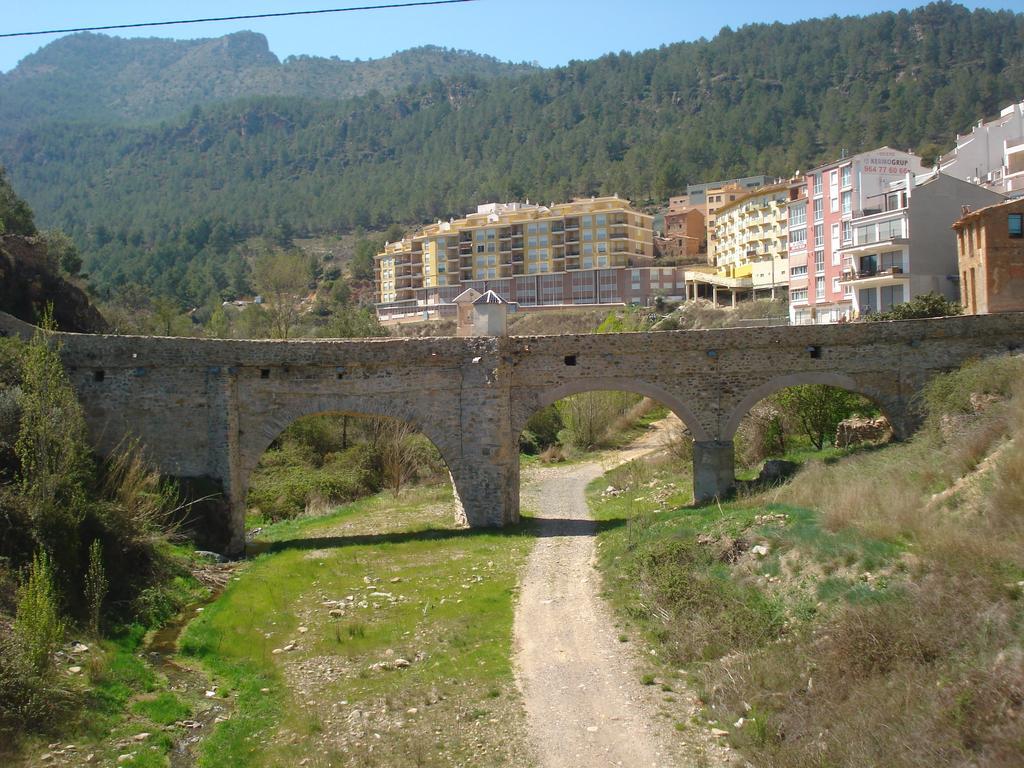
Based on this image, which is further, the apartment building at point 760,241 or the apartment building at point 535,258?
the apartment building at point 535,258

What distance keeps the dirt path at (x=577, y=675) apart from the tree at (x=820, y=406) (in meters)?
11.1

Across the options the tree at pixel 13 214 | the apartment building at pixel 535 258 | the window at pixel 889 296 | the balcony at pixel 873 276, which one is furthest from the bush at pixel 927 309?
the apartment building at pixel 535 258

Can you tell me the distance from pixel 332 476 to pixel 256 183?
136864 mm

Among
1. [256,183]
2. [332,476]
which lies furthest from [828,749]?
[256,183]

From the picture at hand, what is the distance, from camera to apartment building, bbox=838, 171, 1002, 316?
36.4 m

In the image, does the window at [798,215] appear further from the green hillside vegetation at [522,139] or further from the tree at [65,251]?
the green hillside vegetation at [522,139]

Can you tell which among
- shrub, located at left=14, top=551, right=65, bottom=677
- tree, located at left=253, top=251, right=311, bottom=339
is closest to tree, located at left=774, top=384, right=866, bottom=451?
shrub, located at left=14, top=551, right=65, bottom=677

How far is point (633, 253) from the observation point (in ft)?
274

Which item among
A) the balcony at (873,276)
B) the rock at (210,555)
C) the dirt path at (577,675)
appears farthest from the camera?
the balcony at (873,276)

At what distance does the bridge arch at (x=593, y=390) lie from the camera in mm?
22188

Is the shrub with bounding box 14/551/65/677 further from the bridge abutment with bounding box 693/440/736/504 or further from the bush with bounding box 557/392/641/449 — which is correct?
the bush with bounding box 557/392/641/449

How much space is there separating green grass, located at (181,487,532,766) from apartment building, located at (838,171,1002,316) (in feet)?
77.6

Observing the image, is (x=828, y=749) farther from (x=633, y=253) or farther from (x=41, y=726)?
(x=633, y=253)

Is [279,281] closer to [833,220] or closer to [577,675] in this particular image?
[833,220]
